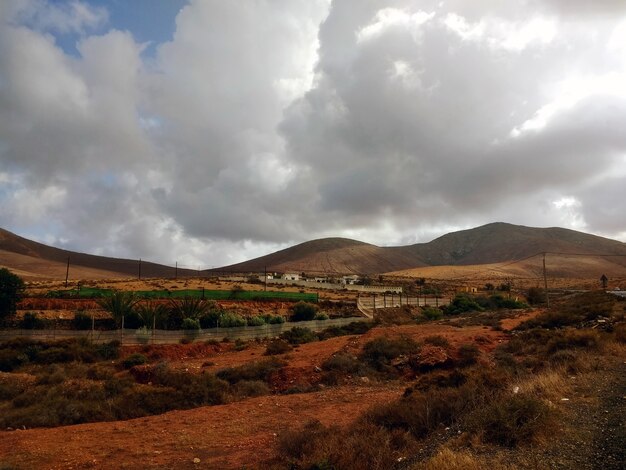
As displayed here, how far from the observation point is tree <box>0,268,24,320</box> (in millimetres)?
36688

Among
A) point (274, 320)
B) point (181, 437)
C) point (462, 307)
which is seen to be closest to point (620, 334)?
point (181, 437)

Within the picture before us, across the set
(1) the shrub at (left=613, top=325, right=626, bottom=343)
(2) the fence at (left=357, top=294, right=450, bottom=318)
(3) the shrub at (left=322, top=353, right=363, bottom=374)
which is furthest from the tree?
(1) the shrub at (left=613, top=325, right=626, bottom=343)

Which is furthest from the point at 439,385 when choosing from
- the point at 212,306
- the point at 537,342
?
the point at 212,306

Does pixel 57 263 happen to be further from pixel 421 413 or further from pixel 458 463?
pixel 458 463

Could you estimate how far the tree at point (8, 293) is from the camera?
36.7m

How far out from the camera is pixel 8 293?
37.2 metres

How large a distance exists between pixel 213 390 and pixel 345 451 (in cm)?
965

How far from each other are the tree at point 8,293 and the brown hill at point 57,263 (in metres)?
99.9

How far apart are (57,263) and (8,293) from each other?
13309 cm

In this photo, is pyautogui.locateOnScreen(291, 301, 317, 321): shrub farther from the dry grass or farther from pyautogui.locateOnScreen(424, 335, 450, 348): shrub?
the dry grass

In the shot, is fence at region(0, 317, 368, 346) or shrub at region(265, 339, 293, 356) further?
fence at region(0, 317, 368, 346)

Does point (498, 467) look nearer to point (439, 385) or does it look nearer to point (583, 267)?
point (439, 385)

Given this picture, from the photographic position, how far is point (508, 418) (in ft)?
26.1

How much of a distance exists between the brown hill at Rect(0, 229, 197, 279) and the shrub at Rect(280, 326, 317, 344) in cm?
11299
